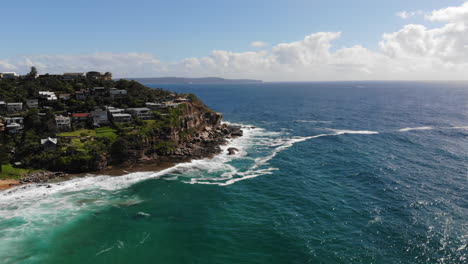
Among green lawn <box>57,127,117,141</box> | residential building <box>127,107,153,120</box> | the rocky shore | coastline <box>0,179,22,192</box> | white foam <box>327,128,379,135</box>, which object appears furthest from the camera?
white foam <box>327,128,379,135</box>

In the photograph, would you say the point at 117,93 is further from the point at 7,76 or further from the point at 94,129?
the point at 7,76

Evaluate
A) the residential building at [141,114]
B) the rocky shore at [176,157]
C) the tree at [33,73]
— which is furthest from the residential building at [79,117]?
the tree at [33,73]

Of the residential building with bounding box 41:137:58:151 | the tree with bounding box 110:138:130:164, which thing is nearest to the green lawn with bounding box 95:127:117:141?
the tree with bounding box 110:138:130:164

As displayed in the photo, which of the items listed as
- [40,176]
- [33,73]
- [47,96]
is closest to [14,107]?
[47,96]

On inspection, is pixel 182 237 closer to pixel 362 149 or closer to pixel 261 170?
pixel 261 170

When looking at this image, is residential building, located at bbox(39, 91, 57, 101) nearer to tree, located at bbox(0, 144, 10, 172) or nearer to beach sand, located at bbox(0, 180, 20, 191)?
tree, located at bbox(0, 144, 10, 172)
